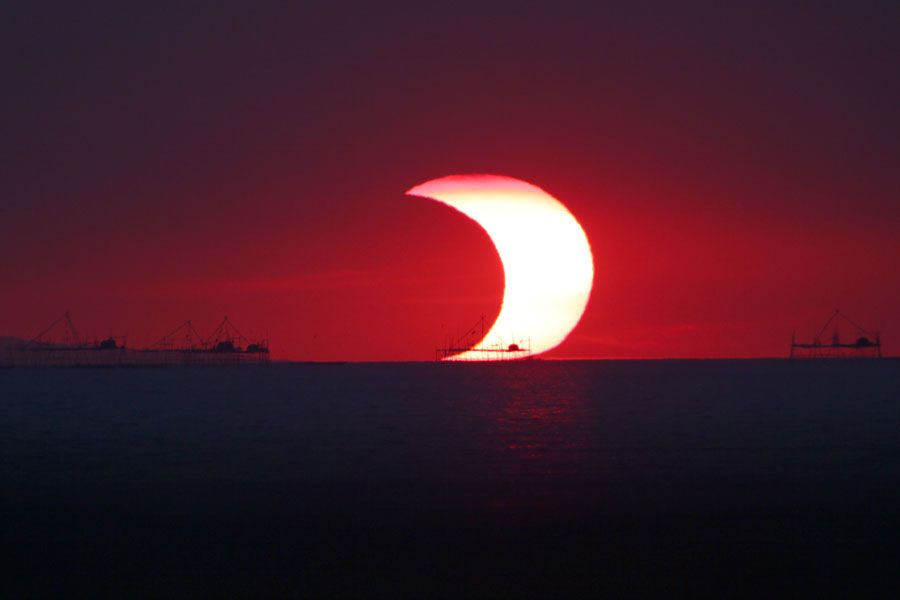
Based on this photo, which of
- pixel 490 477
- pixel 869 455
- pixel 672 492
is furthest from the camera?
pixel 869 455

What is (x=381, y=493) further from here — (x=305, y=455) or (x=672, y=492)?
(x=305, y=455)

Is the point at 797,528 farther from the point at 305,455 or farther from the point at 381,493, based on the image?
the point at 305,455

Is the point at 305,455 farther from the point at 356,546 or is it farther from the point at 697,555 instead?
the point at 697,555

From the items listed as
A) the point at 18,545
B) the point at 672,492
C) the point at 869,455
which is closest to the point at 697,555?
the point at 672,492

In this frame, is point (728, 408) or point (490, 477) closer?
point (490, 477)

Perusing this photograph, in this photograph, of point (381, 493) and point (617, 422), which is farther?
point (617, 422)

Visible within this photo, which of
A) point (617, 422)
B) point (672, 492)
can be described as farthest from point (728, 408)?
point (672, 492)

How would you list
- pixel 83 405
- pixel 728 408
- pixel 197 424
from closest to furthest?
pixel 197 424
pixel 728 408
pixel 83 405

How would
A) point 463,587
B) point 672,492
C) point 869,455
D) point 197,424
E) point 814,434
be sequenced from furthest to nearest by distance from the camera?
point 197,424
point 814,434
point 869,455
point 672,492
point 463,587

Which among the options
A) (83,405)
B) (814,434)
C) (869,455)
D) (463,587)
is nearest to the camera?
(463,587)
